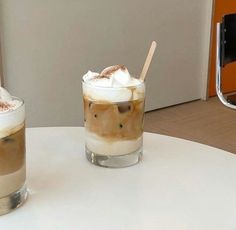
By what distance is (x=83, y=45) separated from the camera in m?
2.87

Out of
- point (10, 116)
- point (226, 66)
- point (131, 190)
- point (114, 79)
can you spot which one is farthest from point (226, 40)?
point (226, 66)

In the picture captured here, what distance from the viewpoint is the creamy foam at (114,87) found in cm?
88

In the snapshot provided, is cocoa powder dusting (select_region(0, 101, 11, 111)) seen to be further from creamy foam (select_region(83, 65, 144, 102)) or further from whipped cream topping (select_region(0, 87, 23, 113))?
creamy foam (select_region(83, 65, 144, 102))

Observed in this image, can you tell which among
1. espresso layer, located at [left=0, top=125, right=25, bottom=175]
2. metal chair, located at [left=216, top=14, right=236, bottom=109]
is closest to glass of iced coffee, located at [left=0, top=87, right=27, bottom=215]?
espresso layer, located at [left=0, top=125, right=25, bottom=175]

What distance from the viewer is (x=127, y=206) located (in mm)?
756

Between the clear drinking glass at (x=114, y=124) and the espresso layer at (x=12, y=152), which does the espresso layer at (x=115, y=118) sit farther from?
the espresso layer at (x=12, y=152)

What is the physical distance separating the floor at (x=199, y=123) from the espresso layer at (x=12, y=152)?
2.10 m

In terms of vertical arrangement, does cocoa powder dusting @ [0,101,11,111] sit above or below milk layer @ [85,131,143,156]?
above

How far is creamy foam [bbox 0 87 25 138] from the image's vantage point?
28.3 inches

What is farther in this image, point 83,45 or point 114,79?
point 83,45

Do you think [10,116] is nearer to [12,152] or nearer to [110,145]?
[12,152]

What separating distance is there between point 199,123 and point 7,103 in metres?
2.51

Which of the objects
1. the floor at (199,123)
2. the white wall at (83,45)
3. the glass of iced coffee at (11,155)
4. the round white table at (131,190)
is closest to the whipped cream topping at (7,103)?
the glass of iced coffee at (11,155)

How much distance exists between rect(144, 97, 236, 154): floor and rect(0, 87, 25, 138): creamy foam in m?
2.11
